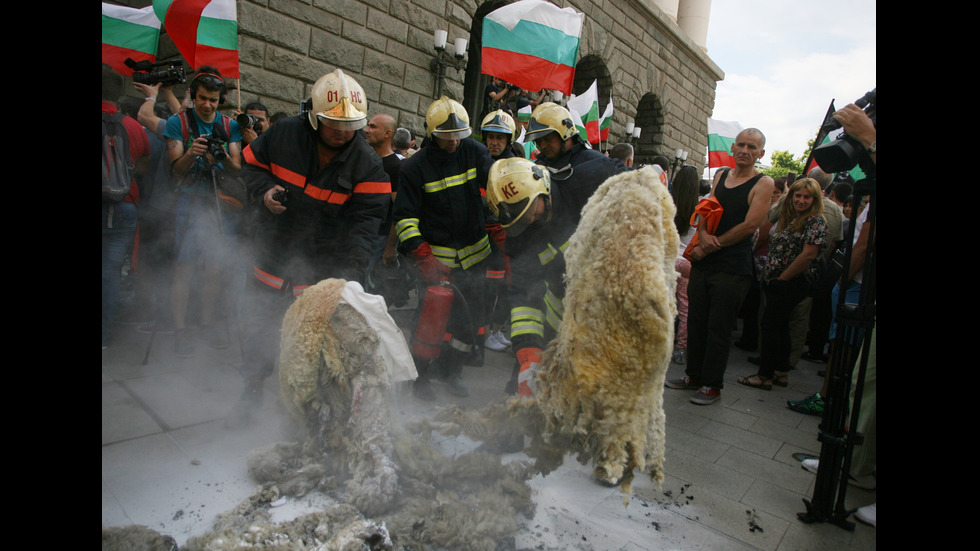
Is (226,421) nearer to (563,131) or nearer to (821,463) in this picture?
(563,131)

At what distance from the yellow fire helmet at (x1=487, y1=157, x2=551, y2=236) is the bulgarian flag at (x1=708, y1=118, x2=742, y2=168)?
11962 millimetres

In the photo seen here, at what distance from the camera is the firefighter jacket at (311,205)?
3180 mm

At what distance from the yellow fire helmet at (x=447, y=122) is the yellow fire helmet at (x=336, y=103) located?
102 cm

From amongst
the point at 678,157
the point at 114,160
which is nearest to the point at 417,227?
the point at 114,160

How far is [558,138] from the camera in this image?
4008 millimetres

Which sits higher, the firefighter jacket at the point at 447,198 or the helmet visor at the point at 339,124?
the helmet visor at the point at 339,124

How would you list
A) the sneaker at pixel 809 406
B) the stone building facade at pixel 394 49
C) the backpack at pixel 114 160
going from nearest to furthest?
the backpack at pixel 114 160, the sneaker at pixel 809 406, the stone building facade at pixel 394 49

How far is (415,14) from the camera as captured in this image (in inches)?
343

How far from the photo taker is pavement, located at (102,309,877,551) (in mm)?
2352

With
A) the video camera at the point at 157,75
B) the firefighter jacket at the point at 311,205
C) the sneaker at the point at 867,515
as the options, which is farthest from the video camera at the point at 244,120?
the sneaker at the point at 867,515

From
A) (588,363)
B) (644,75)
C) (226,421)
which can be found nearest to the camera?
(588,363)

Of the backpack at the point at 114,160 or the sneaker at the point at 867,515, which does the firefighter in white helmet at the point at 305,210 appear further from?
the sneaker at the point at 867,515

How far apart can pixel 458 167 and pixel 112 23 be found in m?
4.32
